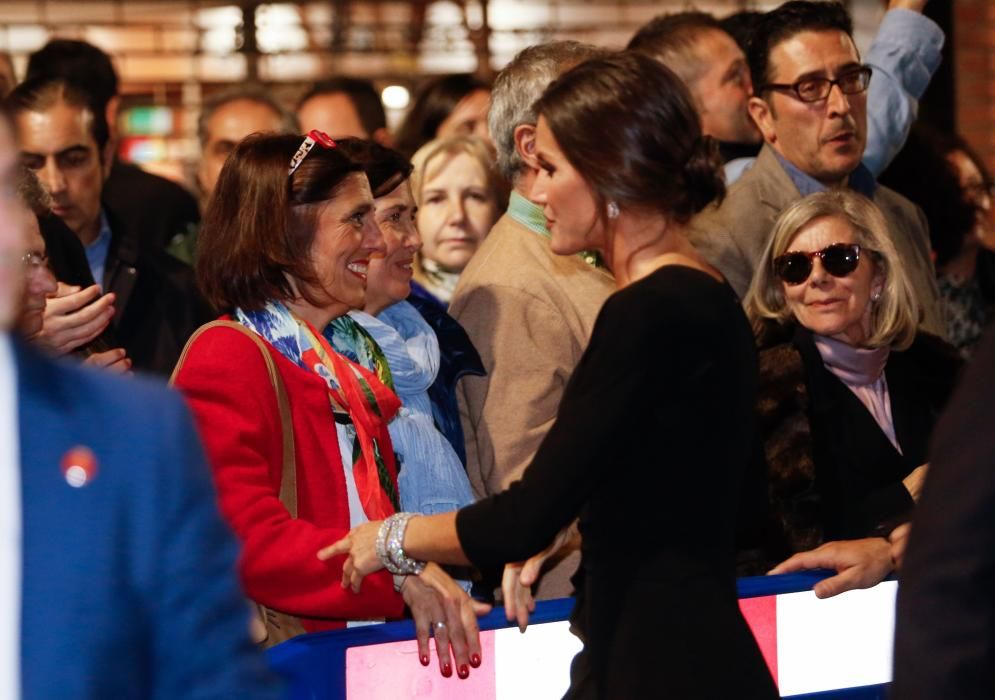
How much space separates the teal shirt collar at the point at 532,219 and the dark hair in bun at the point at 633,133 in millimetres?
1119

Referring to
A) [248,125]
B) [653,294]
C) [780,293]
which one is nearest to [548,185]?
[653,294]

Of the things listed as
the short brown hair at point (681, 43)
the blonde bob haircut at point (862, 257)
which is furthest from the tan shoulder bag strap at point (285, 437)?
the short brown hair at point (681, 43)

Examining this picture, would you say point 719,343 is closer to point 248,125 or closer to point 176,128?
point 248,125

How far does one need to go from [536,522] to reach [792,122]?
247 centimetres

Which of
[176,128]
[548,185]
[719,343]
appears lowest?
[719,343]

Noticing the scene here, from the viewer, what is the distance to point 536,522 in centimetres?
220

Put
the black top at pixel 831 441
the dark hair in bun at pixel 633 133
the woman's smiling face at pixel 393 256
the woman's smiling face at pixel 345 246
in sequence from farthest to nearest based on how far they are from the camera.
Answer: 1. the woman's smiling face at pixel 393 256
2. the black top at pixel 831 441
3. the woman's smiling face at pixel 345 246
4. the dark hair in bun at pixel 633 133

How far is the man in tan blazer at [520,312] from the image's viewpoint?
3.29 metres

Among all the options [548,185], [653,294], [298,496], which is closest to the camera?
[653,294]

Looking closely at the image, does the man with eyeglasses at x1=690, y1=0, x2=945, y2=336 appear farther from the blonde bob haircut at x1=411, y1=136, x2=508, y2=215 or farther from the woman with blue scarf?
the woman with blue scarf

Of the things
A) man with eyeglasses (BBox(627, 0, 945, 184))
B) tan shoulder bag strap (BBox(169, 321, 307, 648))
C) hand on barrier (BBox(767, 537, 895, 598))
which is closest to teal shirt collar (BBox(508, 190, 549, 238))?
tan shoulder bag strap (BBox(169, 321, 307, 648))

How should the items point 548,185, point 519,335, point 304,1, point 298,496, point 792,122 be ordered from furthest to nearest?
point 304,1 < point 792,122 < point 519,335 < point 298,496 < point 548,185

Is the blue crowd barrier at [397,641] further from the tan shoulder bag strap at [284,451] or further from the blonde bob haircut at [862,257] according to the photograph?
the blonde bob haircut at [862,257]

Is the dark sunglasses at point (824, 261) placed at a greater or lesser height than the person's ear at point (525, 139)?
lesser
